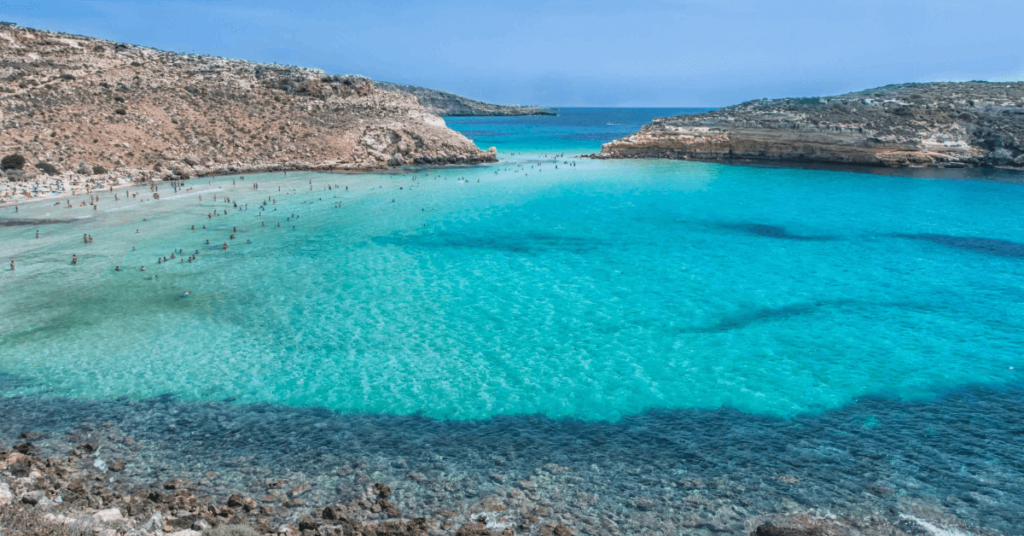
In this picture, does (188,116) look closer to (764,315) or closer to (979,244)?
(764,315)

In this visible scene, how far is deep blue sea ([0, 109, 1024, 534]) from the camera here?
9359mm

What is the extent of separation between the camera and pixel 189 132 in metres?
43.3

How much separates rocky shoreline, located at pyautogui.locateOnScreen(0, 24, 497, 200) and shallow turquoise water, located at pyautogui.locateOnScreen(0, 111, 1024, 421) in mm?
10371

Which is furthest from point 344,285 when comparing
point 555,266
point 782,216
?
point 782,216

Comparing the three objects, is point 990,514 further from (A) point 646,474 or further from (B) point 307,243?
(B) point 307,243

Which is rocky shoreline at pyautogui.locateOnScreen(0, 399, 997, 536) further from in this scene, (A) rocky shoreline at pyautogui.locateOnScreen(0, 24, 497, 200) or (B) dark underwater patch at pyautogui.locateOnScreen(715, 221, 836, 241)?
(A) rocky shoreline at pyautogui.locateOnScreen(0, 24, 497, 200)

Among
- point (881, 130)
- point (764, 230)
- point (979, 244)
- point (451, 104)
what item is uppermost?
point (451, 104)

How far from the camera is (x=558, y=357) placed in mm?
13875

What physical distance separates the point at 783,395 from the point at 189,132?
44.6 meters

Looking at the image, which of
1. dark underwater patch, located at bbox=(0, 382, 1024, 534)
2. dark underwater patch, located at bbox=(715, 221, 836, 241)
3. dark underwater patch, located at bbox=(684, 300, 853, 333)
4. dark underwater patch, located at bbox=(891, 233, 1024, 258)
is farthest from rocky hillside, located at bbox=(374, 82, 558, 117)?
dark underwater patch, located at bbox=(0, 382, 1024, 534)

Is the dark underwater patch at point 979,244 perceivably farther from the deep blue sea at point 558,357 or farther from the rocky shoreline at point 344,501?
the rocky shoreline at point 344,501

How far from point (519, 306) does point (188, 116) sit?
39060mm

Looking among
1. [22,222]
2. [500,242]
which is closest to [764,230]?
[500,242]

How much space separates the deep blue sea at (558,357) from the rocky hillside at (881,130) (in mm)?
19762
